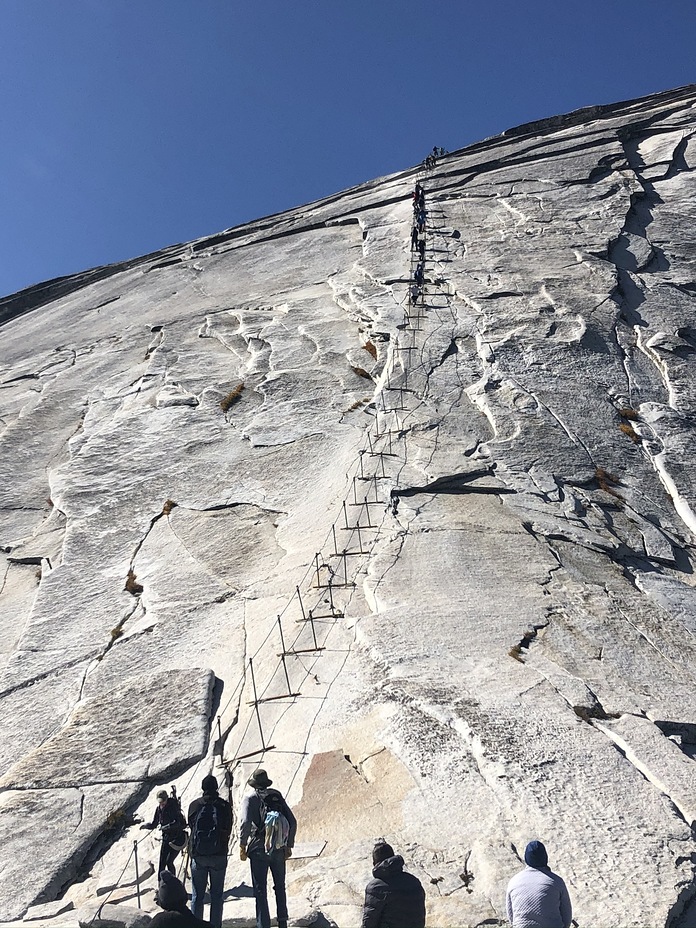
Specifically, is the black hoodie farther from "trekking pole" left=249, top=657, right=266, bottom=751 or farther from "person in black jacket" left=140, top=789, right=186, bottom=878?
"trekking pole" left=249, top=657, right=266, bottom=751

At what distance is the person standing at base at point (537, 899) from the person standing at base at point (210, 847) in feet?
7.11

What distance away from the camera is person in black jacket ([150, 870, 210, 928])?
508 cm

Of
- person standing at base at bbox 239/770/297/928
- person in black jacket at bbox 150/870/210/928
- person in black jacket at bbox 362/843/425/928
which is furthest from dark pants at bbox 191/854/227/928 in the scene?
person in black jacket at bbox 362/843/425/928

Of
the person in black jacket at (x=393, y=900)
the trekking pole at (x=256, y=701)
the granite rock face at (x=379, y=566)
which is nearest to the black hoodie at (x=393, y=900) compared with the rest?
the person in black jacket at (x=393, y=900)

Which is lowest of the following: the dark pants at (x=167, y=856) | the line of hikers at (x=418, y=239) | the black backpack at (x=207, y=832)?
the dark pants at (x=167, y=856)

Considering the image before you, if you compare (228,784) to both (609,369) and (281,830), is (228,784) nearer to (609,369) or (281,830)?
(281,830)

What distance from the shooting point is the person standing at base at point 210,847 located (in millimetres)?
6062

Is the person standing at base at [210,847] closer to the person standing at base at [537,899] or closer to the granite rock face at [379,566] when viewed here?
the granite rock face at [379,566]

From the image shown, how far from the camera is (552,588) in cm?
974

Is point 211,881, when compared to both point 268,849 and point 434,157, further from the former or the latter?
point 434,157

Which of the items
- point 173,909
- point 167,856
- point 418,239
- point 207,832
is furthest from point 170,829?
point 418,239

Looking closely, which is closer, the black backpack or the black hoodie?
the black hoodie

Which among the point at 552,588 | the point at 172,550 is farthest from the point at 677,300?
the point at 172,550

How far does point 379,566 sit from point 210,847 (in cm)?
455
